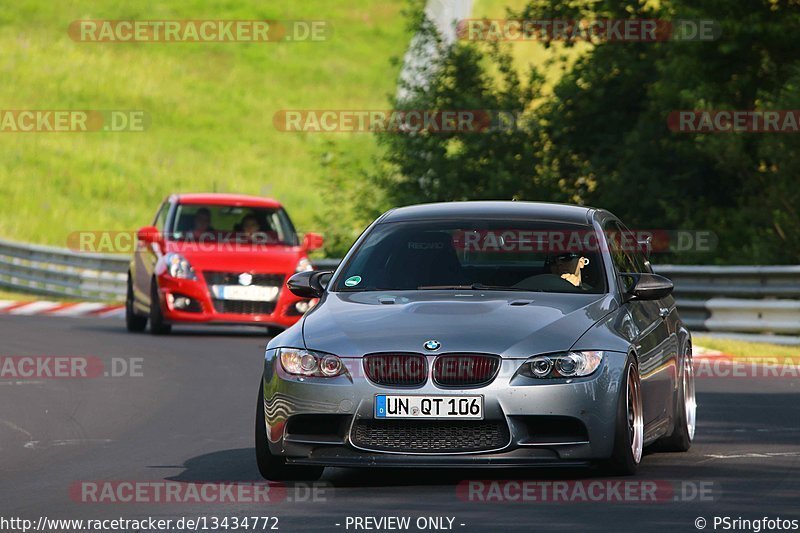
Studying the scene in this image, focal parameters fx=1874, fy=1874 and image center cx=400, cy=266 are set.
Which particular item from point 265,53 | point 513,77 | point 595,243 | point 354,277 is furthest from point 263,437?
point 265,53

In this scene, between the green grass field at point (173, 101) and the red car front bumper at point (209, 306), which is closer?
the red car front bumper at point (209, 306)

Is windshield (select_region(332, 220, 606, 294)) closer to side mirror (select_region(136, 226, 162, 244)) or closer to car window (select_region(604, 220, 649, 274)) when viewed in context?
car window (select_region(604, 220, 649, 274))

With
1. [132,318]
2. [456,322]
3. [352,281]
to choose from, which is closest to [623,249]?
[352,281]

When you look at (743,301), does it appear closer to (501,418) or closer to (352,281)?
(352,281)

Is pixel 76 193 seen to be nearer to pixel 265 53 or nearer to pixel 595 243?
pixel 265 53

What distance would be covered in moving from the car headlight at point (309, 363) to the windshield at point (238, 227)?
42.2 feet

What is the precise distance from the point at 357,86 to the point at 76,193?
27.5 meters

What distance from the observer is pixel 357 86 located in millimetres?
82688

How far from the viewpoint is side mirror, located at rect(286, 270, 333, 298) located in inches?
414

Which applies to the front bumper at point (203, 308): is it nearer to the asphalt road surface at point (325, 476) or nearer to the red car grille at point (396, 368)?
the asphalt road surface at point (325, 476)

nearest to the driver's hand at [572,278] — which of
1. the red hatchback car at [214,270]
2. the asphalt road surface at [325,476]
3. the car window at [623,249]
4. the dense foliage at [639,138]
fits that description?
the car window at [623,249]

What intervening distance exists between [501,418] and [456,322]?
1.92 ft

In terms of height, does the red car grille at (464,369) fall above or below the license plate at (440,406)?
above

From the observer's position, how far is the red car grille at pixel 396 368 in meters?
9.08
